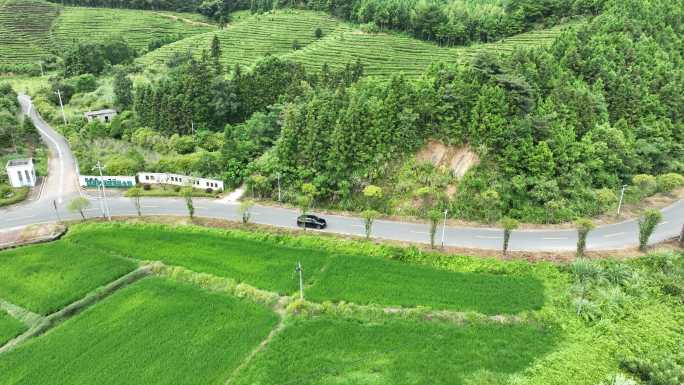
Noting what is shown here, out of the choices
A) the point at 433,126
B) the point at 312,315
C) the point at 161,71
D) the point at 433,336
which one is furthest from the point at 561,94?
the point at 161,71

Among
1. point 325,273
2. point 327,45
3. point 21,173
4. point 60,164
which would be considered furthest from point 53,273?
point 327,45

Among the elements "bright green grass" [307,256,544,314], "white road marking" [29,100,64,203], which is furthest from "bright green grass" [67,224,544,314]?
"white road marking" [29,100,64,203]

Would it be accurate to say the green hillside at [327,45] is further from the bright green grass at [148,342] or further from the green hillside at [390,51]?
the bright green grass at [148,342]

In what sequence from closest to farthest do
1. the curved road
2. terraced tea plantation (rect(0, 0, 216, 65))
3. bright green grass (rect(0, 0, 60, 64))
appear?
the curved road → bright green grass (rect(0, 0, 60, 64)) → terraced tea plantation (rect(0, 0, 216, 65))

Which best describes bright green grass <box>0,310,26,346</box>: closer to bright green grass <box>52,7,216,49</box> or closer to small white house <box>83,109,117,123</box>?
small white house <box>83,109,117,123</box>

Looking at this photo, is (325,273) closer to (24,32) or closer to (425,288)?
(425,288)

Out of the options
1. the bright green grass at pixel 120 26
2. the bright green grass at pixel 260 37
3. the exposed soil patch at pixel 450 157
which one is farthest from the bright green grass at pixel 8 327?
the bright green grass at pixel 120 26

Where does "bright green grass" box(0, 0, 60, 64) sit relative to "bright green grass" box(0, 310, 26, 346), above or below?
above
